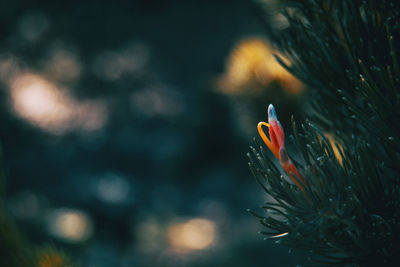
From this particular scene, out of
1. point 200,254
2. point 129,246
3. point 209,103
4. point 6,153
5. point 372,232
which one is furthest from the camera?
point 209,103

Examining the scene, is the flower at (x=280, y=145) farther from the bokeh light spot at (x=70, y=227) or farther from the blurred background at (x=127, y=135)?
the blurred background at (x=127, y=135)

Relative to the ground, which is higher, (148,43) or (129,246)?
(148,43)

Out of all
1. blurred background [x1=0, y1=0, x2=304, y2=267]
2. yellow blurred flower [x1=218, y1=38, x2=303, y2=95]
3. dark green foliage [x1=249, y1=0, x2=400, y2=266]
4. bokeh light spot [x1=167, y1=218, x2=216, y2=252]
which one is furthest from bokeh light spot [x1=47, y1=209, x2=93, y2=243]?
dark green foliage [x1=249, y1=0, x2=400, y2=266]

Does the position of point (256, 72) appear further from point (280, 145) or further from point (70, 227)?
point (70, 227)

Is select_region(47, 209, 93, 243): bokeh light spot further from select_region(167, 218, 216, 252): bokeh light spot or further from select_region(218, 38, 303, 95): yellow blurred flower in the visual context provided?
select_region(218, 38, 303, 95): yellow blurred flower

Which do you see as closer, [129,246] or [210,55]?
[129,246]

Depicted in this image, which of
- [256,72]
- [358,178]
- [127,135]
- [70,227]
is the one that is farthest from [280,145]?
[127,135]

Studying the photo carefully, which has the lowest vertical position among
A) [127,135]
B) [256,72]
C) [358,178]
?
[358,178]

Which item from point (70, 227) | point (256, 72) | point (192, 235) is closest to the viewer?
point (256, 72)

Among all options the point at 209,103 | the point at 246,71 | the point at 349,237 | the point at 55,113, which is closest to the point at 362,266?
the point at 349,237

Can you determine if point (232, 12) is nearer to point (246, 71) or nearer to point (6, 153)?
point (6, 153)
